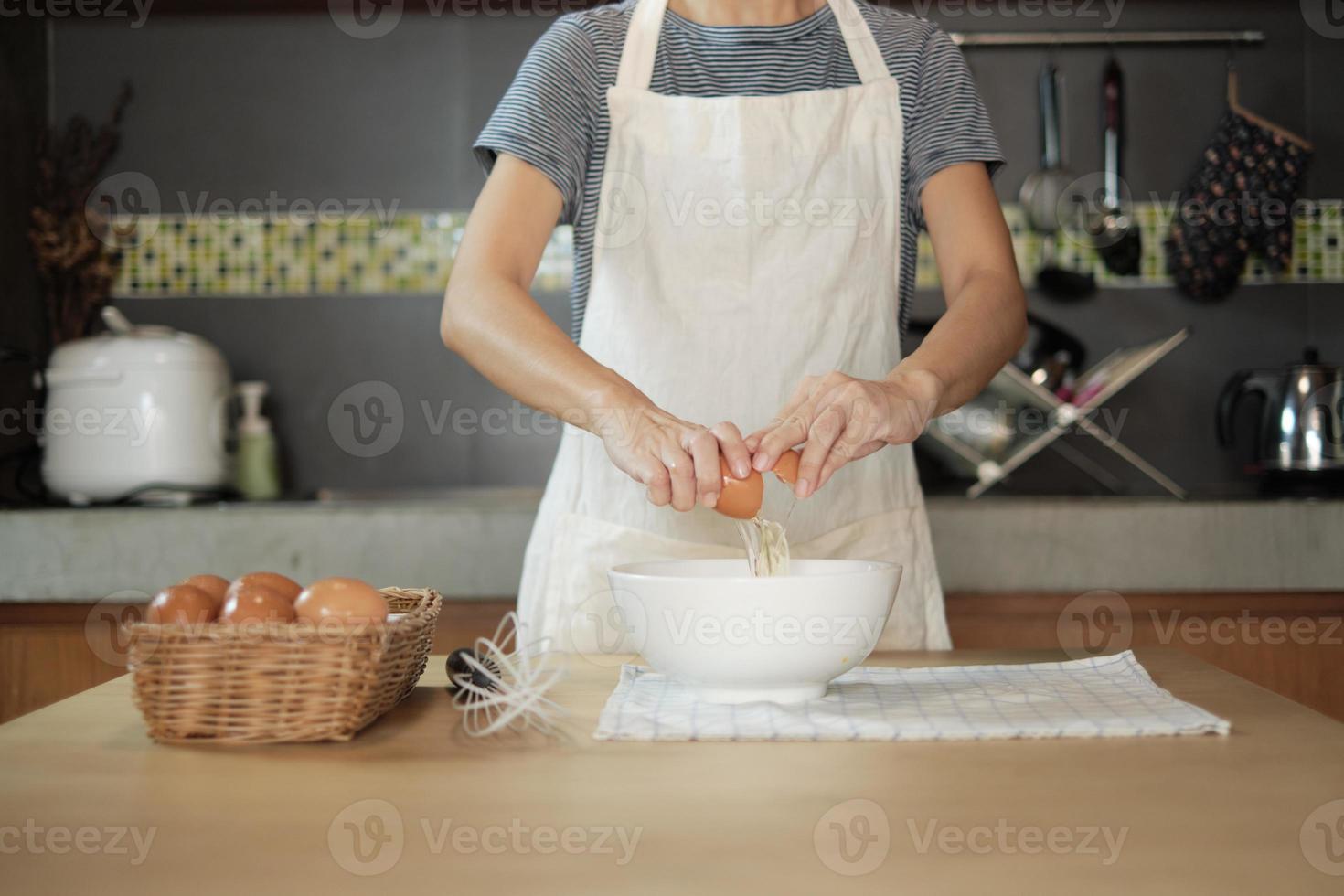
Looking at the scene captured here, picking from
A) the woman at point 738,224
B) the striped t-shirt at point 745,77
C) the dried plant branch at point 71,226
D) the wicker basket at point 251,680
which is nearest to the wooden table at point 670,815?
the wicker basket at point 251,680

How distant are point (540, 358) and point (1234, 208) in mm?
1676

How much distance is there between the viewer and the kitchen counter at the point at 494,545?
1.81 metres

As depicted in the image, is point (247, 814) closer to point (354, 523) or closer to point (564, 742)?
point (564, 742)

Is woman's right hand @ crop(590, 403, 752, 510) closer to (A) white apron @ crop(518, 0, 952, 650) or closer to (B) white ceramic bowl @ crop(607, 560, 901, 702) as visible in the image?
(B) white ceramic bowl @ crop(607, 560, 901, 702)

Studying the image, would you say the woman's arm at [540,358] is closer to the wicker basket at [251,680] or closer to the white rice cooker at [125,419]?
the wicker basket at [251,680]

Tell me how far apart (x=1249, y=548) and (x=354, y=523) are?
132cm

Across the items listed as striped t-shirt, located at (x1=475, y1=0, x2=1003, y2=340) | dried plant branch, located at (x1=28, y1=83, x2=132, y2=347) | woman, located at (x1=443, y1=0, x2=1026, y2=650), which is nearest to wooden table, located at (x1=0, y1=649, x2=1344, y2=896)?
woman, located at (x1=443, y1=0, x2=1026, y2=650)

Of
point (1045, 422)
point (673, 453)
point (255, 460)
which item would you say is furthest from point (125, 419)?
point (1045, 422)

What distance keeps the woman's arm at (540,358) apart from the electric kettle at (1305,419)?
132 cm

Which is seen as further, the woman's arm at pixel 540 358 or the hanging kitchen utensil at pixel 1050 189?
the hanging kitchen utensil at pixel 1050 189

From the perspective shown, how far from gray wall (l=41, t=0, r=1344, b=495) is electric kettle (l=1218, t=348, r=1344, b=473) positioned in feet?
1.08

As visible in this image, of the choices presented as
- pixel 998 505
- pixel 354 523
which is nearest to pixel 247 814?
pixel 354 523

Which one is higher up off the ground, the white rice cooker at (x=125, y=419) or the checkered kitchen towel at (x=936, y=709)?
the white rice cooker at (x=125, y=419)

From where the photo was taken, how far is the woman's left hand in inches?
35.5
